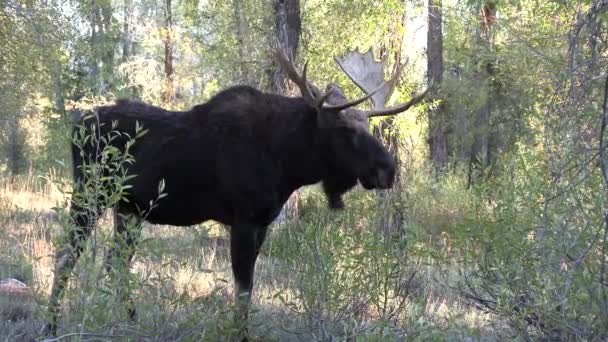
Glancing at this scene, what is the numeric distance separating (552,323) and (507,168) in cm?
248

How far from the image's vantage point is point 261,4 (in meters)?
12.0

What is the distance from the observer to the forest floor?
14.2ft

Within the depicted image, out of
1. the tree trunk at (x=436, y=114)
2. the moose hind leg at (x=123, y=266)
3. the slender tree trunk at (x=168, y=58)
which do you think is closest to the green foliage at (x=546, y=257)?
the moose hind leg at (x=123, y=266)

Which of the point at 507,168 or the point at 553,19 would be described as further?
the point at 553,19

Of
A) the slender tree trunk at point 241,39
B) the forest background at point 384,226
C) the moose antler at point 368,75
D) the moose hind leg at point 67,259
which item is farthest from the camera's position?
the slender tree trunk at point 241,39

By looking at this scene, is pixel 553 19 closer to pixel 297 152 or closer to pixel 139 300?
pixel 297 152

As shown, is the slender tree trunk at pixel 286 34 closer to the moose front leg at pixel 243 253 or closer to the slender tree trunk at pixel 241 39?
the slender tree trunk at pixel 241 39

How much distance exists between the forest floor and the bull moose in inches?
11.7

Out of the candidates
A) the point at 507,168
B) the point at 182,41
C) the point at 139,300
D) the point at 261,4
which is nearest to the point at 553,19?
the point at 507,168

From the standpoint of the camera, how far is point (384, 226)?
721 cm

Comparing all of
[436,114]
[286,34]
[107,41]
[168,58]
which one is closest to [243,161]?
[286,34]

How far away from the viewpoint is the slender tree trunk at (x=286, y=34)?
10773mm

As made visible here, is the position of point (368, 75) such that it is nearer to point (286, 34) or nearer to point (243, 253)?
point (243, 253)

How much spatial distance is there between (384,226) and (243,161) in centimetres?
168
